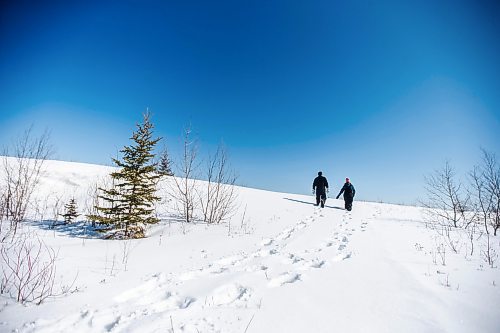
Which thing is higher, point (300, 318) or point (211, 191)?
point (211, 191)

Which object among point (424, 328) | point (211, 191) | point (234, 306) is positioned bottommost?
point (234, 306)

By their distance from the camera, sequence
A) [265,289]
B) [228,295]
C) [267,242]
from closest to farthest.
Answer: [228,295], [265,289], [267,242]

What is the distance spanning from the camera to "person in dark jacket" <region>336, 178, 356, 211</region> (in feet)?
44.4

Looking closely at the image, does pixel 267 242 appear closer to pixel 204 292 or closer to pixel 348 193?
pixel 204 292

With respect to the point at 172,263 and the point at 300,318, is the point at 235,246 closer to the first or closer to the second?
the point at 172,263

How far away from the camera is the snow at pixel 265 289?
238 cm

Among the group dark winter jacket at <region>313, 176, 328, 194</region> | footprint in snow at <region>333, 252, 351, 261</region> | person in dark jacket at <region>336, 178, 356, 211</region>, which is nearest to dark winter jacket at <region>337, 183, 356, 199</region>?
person in dark jacket at <region>336, 178, 356, 211</region>

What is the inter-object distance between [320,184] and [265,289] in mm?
12439

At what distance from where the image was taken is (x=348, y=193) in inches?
540

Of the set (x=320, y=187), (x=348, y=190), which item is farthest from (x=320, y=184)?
(x=348, y=190)

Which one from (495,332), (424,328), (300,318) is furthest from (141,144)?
(495,332)

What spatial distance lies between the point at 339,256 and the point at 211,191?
6.72 meters

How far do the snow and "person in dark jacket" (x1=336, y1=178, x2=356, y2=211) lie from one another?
7629mm

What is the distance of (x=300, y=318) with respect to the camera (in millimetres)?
2459
